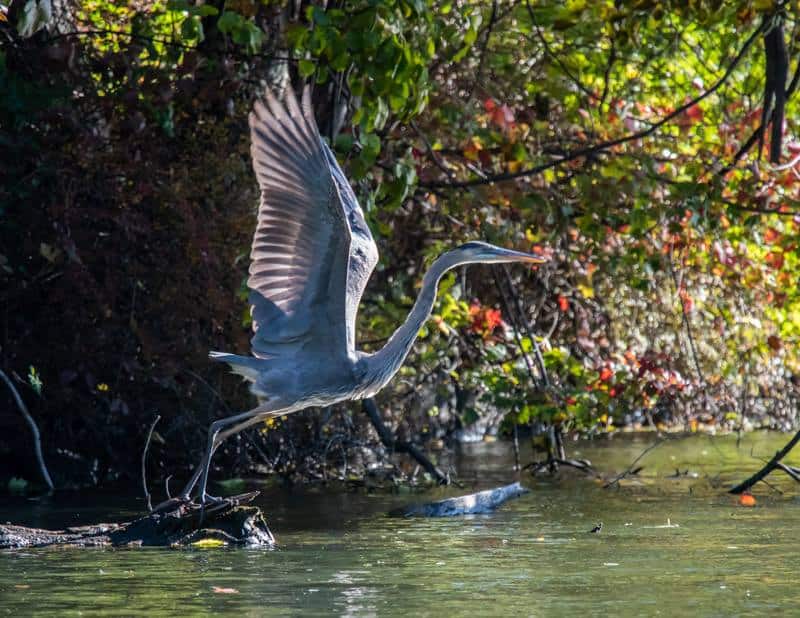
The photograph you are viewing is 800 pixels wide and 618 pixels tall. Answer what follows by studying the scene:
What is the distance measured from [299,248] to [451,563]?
5.74 feet

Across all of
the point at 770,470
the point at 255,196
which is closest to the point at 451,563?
the point at 770,470

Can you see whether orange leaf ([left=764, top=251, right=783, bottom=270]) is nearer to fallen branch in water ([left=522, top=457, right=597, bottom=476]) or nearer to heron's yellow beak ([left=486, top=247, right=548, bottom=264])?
fallen branch in water ([left=522, top=457, right=597, bottom=476])

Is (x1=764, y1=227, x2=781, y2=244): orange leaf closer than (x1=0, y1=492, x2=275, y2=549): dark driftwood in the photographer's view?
No

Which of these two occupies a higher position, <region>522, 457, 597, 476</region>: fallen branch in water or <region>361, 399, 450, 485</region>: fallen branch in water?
<region>361, 399, 450, 485</region>: fallen branch in water

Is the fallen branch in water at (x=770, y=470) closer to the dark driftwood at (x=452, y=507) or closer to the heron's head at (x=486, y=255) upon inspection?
the dark driftwood at (x=452, y=507)

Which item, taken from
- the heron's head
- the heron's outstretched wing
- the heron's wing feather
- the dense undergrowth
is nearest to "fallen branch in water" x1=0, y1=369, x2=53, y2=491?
the dense undergrowth

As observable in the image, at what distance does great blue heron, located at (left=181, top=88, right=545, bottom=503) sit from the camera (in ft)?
23.9

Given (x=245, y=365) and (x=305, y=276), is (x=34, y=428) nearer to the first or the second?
(x=245, y=365)

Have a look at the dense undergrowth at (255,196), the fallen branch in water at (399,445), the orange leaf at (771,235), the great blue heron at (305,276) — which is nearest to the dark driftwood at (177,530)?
the great blue heron at (305,276)

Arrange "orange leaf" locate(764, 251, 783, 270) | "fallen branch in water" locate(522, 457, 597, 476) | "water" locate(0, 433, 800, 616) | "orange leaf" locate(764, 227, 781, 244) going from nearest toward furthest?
"water" locate(0, 433, 800, 616), "fallen branch in water" locate(522, 457, 597, 476), "orange leaf" locate(764, 251, 783, 270), "orange leaf" locate(764, 227, 781, 244)

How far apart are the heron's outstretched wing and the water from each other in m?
1.06

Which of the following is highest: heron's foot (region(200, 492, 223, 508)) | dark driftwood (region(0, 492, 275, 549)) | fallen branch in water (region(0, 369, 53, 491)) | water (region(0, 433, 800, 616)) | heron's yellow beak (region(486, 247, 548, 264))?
heron's yellow beak (region(486, 247, 548, 264))

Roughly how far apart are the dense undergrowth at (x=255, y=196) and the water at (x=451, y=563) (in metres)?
0.89

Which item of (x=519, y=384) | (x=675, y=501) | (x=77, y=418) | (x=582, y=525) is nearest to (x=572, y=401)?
(x=519, y=384)
